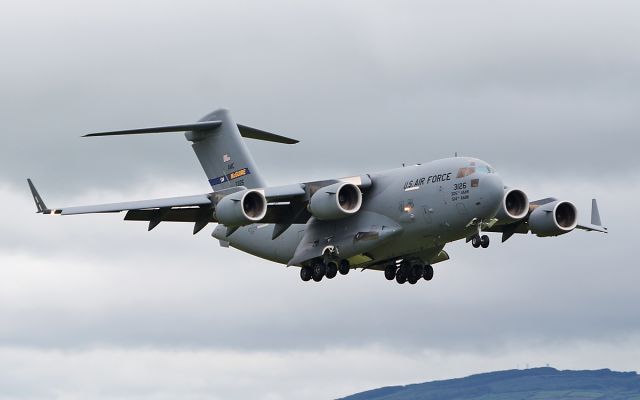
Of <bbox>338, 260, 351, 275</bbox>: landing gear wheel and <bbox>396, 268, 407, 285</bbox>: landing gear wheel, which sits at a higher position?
<bbox>396, 268, 407, 285</bbox>: landing gear wheel

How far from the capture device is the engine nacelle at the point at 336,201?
33.7 metres

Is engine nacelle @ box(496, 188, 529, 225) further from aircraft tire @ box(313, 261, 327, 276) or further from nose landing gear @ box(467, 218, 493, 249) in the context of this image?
aircraft tire @ box(313, 261, 327, 276)

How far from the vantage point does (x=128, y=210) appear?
113ft

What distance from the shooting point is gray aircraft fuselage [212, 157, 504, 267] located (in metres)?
32.9

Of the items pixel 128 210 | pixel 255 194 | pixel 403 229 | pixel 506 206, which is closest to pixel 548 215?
pixel 506 206

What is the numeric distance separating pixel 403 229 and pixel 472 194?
2.15 meters

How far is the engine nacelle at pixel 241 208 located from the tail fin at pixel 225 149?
5.70 metres

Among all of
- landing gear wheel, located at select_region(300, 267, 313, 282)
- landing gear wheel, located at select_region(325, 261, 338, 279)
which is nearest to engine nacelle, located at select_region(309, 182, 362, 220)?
landing gear wheel, located at select_region(325, 261, 338, 279)

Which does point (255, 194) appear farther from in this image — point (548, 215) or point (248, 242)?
point (548, 215)

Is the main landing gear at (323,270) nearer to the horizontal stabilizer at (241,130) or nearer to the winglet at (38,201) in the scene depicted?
the horizontal stabilizer at (241,130)

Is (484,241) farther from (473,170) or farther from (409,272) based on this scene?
(409,272)

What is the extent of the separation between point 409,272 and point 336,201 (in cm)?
418

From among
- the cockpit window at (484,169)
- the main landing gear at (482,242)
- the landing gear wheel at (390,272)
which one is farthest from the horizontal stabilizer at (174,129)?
the main landing gear at (482,242)

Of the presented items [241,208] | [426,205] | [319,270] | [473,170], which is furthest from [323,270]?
[473,170]
